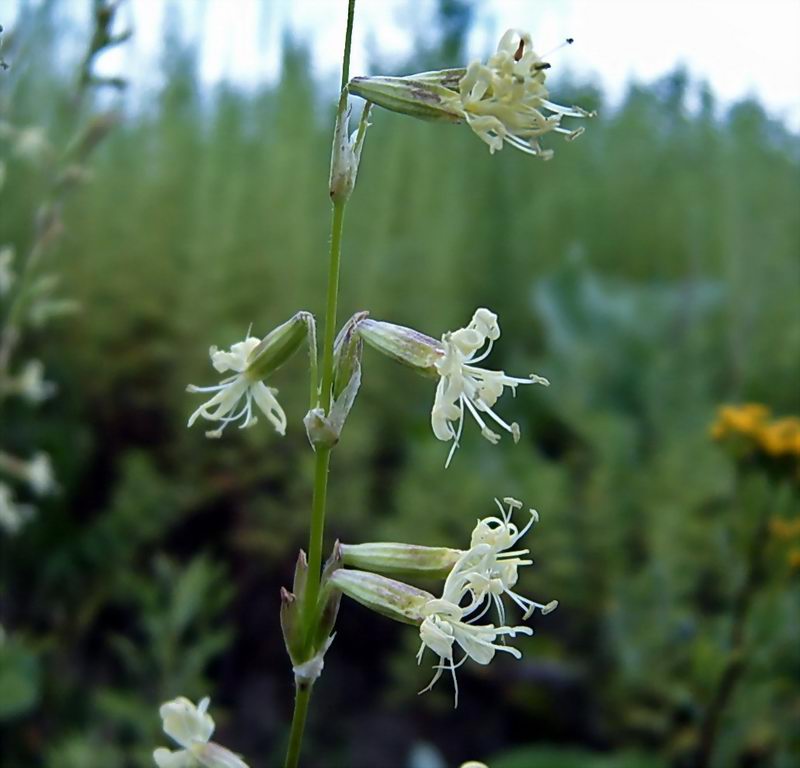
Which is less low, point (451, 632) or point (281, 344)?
point (281, 344)

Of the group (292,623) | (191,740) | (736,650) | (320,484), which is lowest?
(736,650)

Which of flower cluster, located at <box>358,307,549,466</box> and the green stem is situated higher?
flower cluster, located at <box>358,307,549,466</box>

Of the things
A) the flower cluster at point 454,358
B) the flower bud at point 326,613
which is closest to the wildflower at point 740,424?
the flower cluster at point 454,358

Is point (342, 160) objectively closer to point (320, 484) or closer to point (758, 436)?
point (320, 484)

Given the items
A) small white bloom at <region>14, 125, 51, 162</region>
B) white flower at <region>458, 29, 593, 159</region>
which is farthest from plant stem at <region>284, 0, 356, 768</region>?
small white bloom at <region>14, 125, 51, 162</region>

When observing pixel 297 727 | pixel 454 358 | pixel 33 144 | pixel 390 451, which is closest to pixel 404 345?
pixel 454 358

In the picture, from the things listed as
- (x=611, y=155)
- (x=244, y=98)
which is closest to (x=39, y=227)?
(x=244, y=98)

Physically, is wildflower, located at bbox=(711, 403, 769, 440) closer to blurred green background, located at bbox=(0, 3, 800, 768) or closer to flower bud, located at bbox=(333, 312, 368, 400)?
blurred green background, located at bbox=(0, 3, 800, 768)
